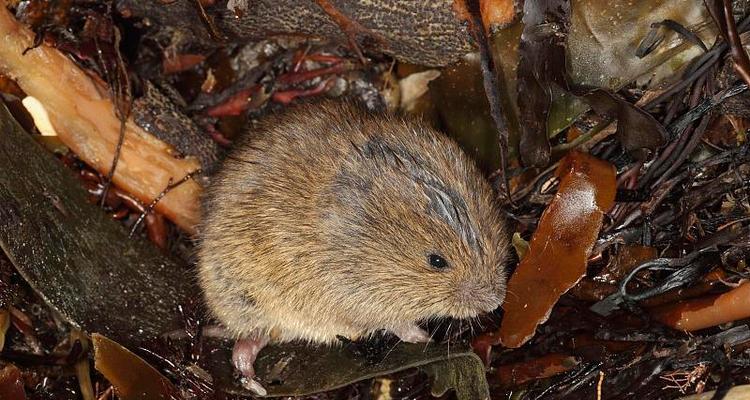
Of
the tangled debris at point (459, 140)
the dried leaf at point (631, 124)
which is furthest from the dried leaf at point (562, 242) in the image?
the dried leaf at point (631, 124)

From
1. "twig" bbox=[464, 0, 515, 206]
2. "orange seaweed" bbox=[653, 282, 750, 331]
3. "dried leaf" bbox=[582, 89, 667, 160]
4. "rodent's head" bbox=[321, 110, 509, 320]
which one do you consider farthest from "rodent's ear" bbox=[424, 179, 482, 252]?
"orange seaweed" bbox=[653, 282, 750, 331]

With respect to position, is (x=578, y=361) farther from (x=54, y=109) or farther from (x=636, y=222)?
(x=54, y=109)

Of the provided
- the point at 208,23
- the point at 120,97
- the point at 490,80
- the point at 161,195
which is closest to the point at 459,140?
the point at 490,80

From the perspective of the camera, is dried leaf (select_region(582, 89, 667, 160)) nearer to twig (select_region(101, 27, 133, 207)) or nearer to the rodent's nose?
the rodent's nose

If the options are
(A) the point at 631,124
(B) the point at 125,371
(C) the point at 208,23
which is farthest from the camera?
(C) the point at 208,23

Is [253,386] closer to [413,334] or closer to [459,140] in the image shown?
[413,334]

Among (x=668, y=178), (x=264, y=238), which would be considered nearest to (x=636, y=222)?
(x=668, y=178)

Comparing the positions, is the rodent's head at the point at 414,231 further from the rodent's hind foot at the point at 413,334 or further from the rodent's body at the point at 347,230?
the rodent's hind foot at the point at 413,334
